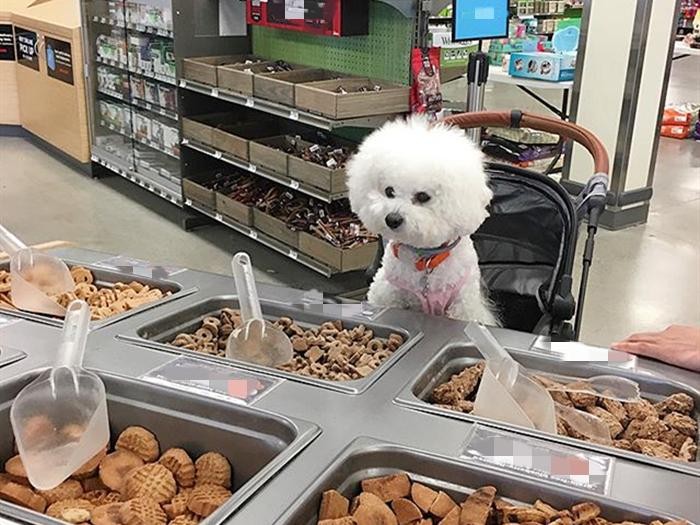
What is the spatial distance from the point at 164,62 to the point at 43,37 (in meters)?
2.64

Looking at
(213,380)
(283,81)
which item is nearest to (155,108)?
(283,81)

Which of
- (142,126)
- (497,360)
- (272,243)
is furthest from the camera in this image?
(142,126)

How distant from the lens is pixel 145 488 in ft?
4.23

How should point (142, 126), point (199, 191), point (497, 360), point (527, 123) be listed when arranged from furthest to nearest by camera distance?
point (142, 126) < point (199, 191) < point (527, 123) < point (497, 360)

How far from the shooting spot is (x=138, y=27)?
5867 millimetres

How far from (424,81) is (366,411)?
3.03 metres

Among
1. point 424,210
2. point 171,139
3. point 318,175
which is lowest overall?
point 171,139

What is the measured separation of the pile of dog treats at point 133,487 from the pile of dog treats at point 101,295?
503 millimetres

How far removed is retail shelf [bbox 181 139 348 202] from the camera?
4164 millimetres

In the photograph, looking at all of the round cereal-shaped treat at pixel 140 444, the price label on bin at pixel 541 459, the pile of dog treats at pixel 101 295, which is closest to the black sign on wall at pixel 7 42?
the pile of dog treats at pixel 101 295

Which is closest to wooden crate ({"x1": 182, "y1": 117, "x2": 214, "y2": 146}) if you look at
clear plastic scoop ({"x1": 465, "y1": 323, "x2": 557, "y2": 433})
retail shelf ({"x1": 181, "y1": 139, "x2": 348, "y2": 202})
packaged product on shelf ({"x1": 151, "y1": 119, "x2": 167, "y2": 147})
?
retail shelf ({"x1": 181, "y1": 139, "x2": 348, "y2": 202})

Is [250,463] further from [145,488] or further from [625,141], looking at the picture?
[625,141]

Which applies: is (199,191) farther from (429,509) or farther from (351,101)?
(429,509)

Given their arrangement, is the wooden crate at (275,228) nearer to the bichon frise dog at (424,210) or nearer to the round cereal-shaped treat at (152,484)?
the bichon frise dog at (424,210)
